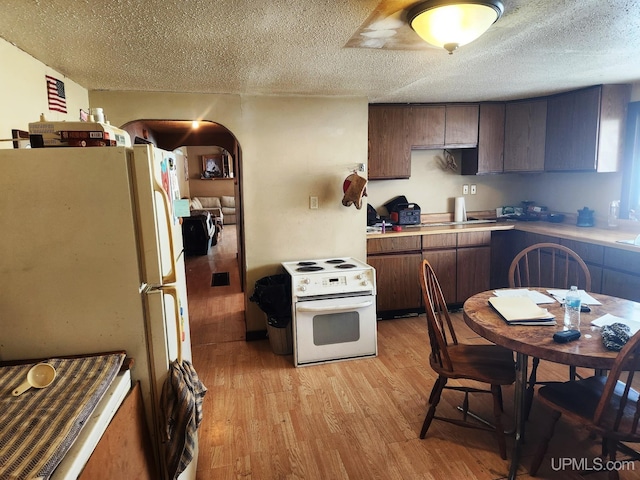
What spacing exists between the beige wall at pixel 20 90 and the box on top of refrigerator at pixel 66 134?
342 millimetres

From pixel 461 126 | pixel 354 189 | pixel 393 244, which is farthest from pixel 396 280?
pixel 461 126

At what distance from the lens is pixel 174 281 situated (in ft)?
5.46

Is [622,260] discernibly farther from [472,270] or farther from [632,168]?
[472,270]

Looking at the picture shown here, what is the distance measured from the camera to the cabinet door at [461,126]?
420 cm

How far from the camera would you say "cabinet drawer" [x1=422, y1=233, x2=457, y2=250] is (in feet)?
13.1

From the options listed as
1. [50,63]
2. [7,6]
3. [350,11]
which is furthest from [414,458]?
[50,63]

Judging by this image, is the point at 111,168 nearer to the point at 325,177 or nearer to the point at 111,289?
the point at 111,289

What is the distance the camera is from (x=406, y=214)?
4.33 metres

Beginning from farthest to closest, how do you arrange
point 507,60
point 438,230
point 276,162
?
point 438,230
point 276,162
point 507,60

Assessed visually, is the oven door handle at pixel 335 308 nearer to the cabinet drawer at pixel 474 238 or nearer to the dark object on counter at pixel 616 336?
the cabinet drawer at pixel 474 238

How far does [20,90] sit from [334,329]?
2402 millimetres

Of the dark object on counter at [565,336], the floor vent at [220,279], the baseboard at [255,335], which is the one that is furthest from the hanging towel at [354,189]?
the floor vent at [220,279]

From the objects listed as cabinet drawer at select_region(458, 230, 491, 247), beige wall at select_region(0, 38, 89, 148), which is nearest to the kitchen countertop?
cabinet drawer at select_region(458, 230, 491, 247)

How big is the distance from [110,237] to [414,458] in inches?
70.6
